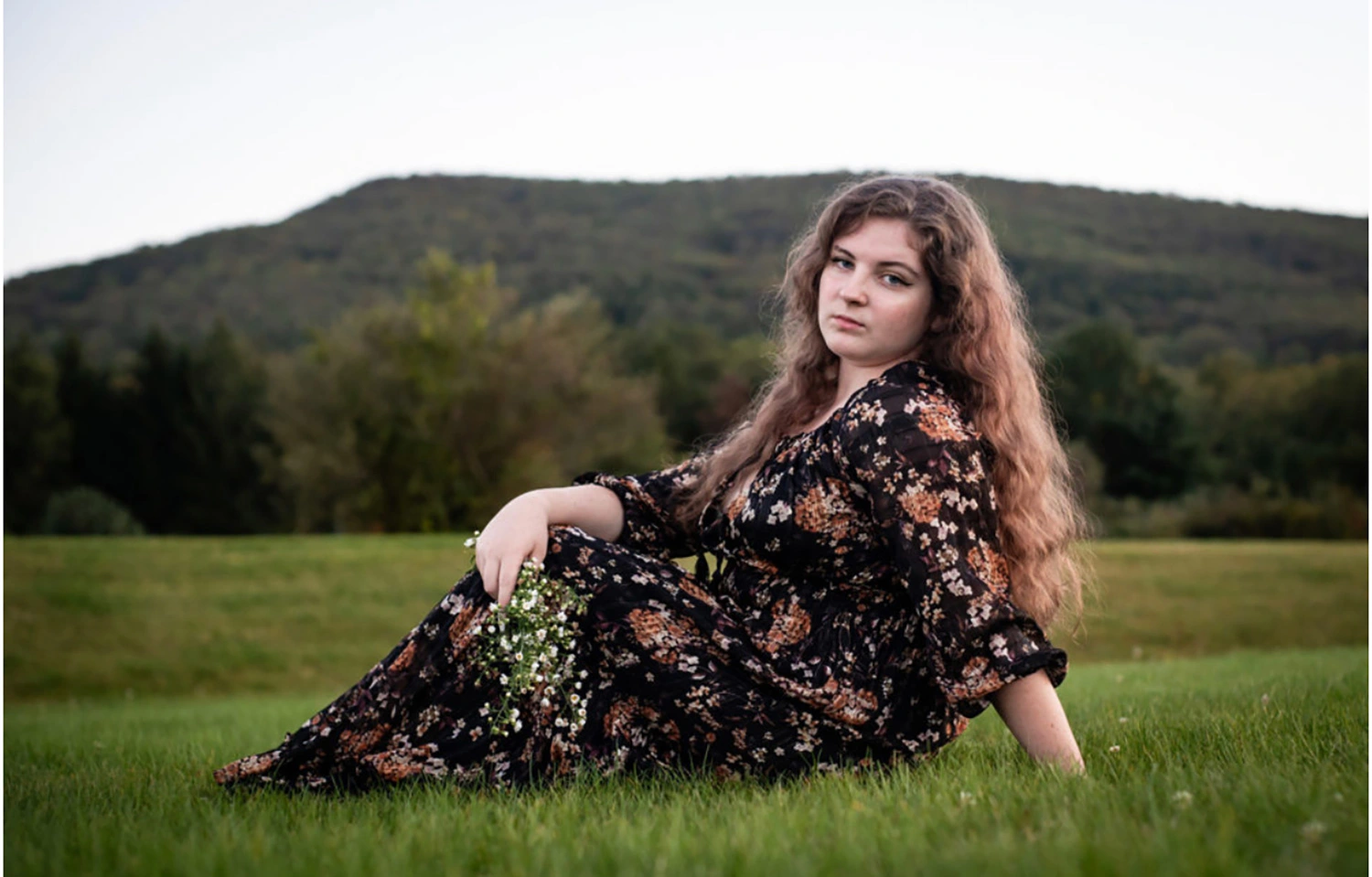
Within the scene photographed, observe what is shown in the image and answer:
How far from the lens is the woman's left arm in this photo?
8.18 feet

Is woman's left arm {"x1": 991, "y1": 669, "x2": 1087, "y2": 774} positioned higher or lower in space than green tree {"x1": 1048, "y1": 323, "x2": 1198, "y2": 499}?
higher

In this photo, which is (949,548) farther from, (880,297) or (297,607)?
(297,607)

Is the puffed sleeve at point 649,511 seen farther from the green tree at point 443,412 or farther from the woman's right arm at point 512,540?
the green tree at point 443,412

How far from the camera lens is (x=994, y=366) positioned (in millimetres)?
2859

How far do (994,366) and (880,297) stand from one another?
36cm

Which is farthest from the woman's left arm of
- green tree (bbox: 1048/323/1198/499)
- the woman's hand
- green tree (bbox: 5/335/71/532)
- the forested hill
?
the forested hill

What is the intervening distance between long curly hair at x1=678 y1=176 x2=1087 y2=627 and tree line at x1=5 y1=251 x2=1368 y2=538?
83.2ft

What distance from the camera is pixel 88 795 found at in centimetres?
288

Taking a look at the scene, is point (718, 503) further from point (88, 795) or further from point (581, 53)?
point (581, 53)

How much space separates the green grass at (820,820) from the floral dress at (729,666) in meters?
0.13

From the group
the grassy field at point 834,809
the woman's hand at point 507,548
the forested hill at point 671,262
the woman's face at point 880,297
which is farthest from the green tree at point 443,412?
the woman's face at point 880,297

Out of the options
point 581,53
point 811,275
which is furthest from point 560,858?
point 581,53

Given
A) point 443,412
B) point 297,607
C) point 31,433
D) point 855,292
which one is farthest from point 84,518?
point 855,292

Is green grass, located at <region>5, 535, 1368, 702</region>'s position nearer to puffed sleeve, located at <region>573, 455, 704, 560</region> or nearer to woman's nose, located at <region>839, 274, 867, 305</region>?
puffed sleeve, located at <region>573, 455, 704, 560</region>
